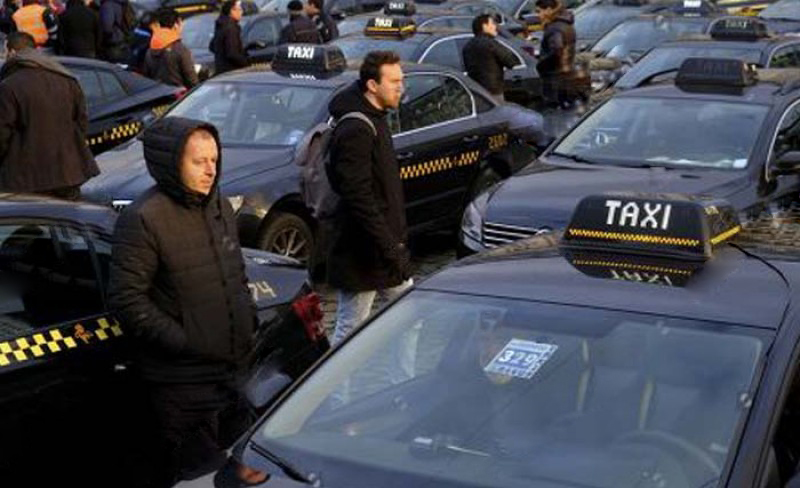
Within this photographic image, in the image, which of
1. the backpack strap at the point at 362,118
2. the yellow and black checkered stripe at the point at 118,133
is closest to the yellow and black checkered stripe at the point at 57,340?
the backpack strap at the point at 362,118

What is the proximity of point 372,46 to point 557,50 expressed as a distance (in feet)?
9.02

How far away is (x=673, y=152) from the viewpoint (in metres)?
8.05

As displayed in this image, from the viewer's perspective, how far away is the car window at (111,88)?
11961 mm

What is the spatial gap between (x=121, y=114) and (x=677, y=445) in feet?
30.5

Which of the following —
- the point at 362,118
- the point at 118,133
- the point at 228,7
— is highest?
the point at 362,118

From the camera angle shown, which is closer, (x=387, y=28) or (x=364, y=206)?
(x=364, y=206)

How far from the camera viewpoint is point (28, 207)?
4719 mm

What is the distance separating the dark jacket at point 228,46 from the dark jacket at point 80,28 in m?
1.47

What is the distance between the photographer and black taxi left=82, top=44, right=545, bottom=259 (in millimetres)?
8547

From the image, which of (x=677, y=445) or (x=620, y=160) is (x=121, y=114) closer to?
(x=620, y=160)

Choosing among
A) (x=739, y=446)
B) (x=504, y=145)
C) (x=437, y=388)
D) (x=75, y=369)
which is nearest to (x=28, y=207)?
(x=75, y=369)

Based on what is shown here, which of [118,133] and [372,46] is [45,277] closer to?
[118,133]

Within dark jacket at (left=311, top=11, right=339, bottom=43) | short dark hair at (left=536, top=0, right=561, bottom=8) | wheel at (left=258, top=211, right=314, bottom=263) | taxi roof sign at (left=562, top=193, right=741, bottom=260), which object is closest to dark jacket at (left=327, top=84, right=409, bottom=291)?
taxi roof sign at (left=562, top=193, right=741, bottom=260)

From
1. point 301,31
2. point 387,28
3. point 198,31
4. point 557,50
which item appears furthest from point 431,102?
point 198,31
